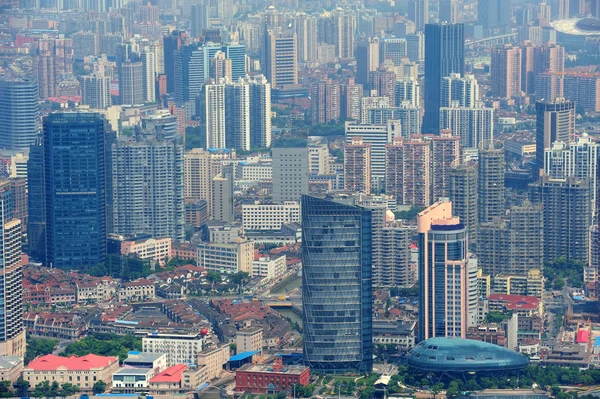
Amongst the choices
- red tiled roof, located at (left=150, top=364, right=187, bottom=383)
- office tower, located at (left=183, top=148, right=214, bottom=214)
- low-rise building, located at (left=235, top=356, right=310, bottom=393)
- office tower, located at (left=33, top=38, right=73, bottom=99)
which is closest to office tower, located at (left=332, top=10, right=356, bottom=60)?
office tower, located at (left=33, top=38, right=73, bottom=99)

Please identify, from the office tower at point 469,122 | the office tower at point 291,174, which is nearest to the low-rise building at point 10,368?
the office tower at point 291,174

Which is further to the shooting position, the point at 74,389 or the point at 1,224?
the point at 1,224

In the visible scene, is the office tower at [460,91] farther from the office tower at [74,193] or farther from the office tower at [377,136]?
the office tower at [74,193]

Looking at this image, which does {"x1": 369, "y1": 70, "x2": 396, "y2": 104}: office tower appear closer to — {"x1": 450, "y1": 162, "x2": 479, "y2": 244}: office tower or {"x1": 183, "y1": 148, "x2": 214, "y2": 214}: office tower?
{"x1": 183, "y1": 148, "x2": 214, "y2": 214}: office tower

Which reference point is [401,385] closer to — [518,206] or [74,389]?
[74,389]

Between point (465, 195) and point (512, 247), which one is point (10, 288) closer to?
point (512, 247)

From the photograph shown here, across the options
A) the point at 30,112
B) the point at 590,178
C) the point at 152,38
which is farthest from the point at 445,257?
the point at 152,38
